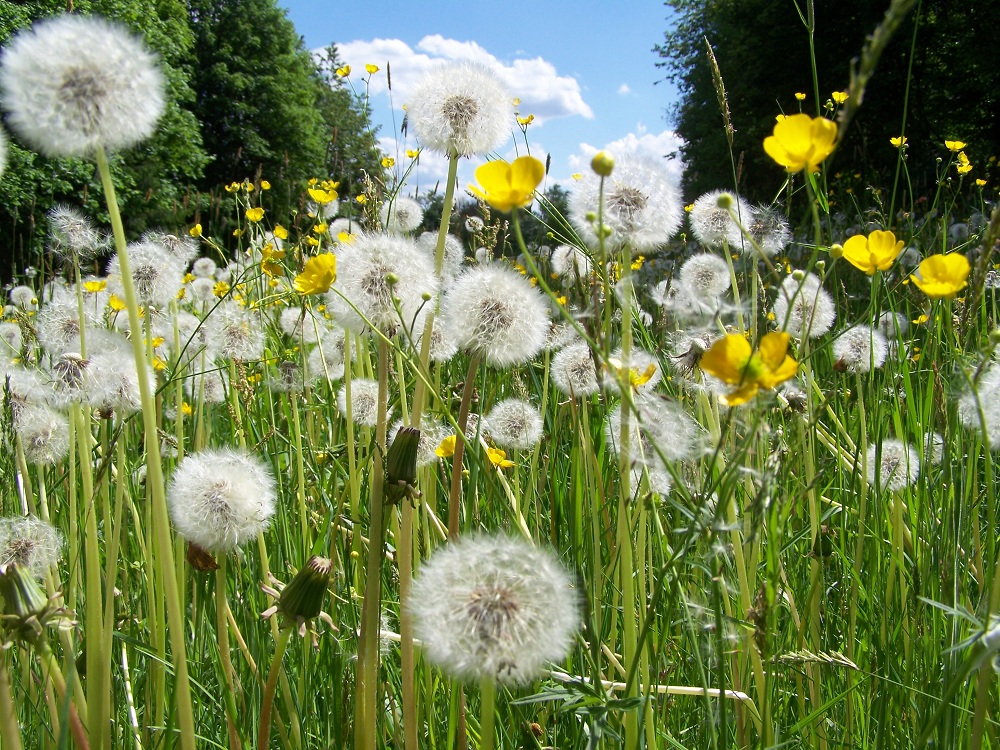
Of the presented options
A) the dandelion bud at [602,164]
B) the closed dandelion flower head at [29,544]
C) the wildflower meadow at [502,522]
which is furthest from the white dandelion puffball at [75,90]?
the closed dandelion flower head at [29,544]

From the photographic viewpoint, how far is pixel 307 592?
3.22ft

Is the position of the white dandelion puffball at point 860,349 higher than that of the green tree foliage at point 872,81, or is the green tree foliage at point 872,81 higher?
the green tree foliage at point 872,81

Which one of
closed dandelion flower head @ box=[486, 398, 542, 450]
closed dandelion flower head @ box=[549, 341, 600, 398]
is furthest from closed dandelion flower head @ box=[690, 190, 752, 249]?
closed dandelion flower head @ box=[486, 398, 542, 450]

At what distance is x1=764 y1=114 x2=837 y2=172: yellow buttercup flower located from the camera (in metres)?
0.75

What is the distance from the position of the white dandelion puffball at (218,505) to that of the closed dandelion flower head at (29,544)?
0.24 meters

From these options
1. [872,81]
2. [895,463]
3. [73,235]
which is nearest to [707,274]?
[895,463]

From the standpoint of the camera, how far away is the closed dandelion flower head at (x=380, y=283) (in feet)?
4.34

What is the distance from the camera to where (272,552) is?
195cm

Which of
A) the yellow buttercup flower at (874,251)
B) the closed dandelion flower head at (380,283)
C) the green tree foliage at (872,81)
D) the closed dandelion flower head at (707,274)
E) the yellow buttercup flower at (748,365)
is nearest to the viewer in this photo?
the yellow buttercup flower at (748,365)

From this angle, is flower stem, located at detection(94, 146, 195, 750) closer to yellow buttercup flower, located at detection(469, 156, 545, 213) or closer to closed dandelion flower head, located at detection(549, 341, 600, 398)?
yellow buttercup flower, located at detection(469, 156, 545, 213)

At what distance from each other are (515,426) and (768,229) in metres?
0.81

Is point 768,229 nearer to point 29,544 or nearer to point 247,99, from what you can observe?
point 29,544

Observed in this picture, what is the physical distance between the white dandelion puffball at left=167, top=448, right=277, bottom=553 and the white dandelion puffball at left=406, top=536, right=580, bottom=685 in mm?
381

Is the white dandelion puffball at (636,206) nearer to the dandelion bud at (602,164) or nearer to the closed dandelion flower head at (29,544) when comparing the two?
the dandelion bud at (602,164)
